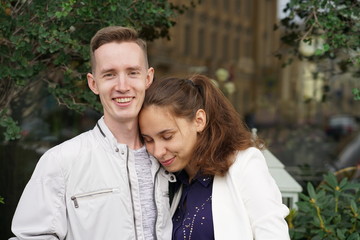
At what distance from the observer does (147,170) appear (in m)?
2.78

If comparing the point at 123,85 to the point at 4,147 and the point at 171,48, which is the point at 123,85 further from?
the point at 171,48

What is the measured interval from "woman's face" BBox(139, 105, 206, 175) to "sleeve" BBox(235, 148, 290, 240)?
11.0 inches

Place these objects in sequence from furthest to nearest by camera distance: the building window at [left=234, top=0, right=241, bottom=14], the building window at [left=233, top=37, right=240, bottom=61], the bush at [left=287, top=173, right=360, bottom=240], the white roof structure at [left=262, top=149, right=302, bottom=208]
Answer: the building window at [left=233, top=37, right=240, bottom=61] < the building window at [left=234, top=0, right=241, bottom=14] < the white roof structure at [left=262, top=149, right=302, bottom=208] < the bush at [left=287, top=173, right=360, bottom=240]

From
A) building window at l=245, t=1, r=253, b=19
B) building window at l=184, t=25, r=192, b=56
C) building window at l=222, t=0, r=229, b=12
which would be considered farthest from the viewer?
building window at l=245, t=1, r=253, b=19

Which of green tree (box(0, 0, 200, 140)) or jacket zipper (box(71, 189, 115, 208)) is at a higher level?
green tree (box(0, 0, 200, 140))

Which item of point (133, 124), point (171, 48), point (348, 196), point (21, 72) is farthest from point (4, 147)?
point (171, 48)

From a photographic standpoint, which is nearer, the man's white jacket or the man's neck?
the man's white jacket

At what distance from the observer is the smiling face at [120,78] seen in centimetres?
262

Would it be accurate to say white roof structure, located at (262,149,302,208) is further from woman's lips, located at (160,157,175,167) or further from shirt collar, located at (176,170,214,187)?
woman's lips, located at (160,157,175,167)

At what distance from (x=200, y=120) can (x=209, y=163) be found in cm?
20

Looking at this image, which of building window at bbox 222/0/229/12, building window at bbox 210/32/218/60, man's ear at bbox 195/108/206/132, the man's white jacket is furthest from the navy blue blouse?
building window at bbox 222/0/229/12

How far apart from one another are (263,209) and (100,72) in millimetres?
871

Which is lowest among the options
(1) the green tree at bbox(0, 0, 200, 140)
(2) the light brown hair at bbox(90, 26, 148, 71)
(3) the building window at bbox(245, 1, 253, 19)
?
(2) the light brown hair at bbox(90, 26, 148, 71)

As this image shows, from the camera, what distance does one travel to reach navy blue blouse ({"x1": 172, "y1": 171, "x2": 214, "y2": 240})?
107 inches
